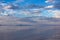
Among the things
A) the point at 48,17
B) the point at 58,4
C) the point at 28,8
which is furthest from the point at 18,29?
the point at 58,4

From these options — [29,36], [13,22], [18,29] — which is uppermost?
[13,22]

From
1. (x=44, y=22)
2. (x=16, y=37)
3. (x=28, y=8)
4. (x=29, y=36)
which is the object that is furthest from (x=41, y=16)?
(x=16, y=37)

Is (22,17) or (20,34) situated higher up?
(22,17)

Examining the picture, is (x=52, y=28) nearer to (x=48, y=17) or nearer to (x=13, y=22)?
(x=48, y=17)

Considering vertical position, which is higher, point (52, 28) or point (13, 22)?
point (13, 22)

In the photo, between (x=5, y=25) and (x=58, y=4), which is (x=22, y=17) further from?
(x=58, y=4)

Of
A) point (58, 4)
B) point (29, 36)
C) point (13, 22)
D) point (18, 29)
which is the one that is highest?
point (58, 4)
